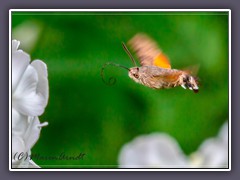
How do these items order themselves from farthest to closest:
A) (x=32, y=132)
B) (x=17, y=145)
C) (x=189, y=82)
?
(x=189, y=82)
(x=17, y=145)
(x=32, y=132)

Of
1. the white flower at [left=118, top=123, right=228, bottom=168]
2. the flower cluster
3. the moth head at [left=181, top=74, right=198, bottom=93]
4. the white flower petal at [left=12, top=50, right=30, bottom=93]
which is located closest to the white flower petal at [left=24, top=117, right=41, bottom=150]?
the flower cluster

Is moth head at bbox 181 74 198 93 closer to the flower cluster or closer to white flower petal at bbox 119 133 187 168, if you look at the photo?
white flower petal at bbox 119 133 187 168

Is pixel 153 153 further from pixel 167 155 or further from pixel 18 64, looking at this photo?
pixel 18 64

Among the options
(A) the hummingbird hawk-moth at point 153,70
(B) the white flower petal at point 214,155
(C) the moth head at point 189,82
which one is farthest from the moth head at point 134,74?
(B) the white flower petal at point 214,155

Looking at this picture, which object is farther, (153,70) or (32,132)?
(153,70)

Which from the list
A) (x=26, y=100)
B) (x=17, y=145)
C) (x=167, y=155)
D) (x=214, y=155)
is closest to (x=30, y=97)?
(x=26, y=100)

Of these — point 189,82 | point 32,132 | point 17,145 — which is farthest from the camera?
point 189,82

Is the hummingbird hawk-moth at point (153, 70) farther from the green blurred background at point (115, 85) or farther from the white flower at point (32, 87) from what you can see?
the white flower at point (32, 87)
